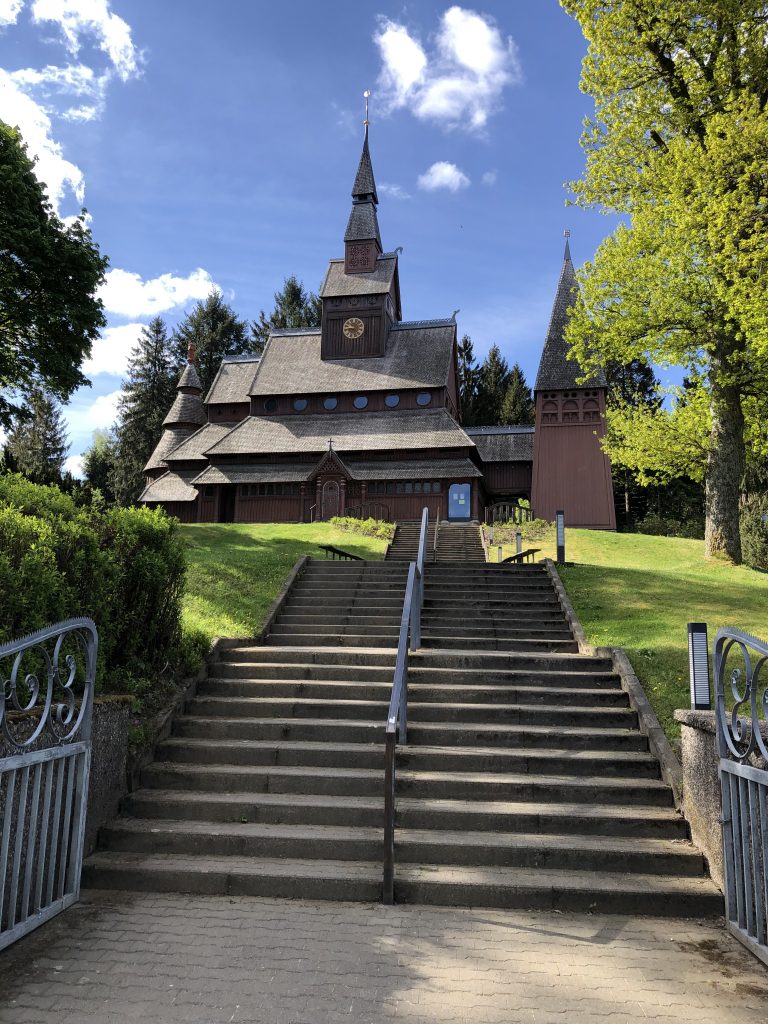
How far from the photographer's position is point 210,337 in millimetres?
56406

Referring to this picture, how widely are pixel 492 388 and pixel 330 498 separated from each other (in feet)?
103

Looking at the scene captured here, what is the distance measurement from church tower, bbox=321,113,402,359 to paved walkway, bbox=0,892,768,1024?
106 ft

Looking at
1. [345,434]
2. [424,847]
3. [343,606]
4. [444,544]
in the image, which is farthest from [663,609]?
[345,434]

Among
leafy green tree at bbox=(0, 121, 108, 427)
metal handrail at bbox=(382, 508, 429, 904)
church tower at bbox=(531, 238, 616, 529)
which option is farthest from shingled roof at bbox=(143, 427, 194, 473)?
metal handrail at bbox=(382, 508, 429, 904)

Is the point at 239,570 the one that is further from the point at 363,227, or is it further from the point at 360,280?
the point at 363,227

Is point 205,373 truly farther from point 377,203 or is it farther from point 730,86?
point 730,86

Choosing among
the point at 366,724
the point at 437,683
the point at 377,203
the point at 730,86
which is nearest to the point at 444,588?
the point at 437,683

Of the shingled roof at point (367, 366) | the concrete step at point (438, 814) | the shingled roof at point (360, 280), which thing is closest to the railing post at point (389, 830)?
the concrete step at point (438, 814)

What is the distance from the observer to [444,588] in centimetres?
1260

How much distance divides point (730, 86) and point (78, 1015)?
58.3 feet

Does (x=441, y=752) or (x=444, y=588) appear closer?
(x=441, y=752)

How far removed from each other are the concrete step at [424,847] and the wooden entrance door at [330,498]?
24.7m

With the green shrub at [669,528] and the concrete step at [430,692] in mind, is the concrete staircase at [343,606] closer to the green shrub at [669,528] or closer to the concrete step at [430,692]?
the concrete step at [430,692]

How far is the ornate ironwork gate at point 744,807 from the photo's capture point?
12.8ft
